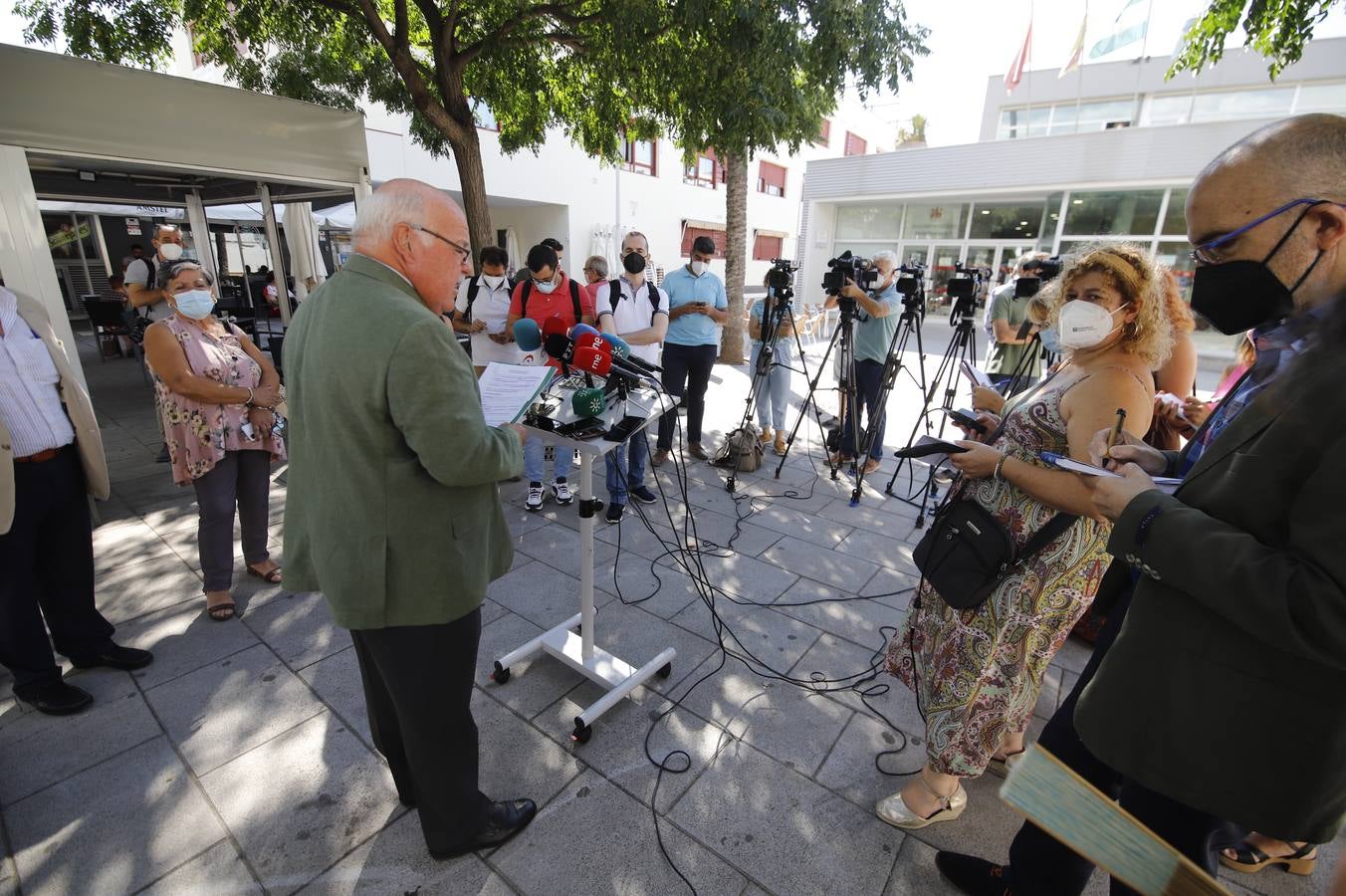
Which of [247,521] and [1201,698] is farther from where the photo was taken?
[247,521]

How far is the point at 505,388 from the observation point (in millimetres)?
1673

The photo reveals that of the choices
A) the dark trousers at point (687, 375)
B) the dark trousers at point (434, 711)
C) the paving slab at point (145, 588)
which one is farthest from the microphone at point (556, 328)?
the dark trousers at point (687, 375)

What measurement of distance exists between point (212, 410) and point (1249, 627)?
12.5ft

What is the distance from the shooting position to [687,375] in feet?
17.8

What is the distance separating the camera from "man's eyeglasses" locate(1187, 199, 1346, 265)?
101 centimetres

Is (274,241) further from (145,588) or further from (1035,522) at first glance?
(1035,522)

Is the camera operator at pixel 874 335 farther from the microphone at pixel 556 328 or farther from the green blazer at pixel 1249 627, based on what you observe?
the green blazer at pixel 1249 627

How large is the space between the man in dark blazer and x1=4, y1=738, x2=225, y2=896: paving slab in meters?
2.63

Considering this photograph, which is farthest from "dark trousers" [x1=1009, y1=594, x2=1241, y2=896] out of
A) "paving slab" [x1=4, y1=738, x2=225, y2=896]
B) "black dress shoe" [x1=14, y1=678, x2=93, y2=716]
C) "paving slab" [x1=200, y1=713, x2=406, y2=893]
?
"black dress shoe" [x1=14, y1=678, x2=93, y2=716]

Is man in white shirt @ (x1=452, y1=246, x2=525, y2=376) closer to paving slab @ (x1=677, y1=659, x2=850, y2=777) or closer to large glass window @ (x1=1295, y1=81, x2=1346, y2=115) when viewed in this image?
paving slab @ (x1=677, y1=659, x2=850, y2=777)

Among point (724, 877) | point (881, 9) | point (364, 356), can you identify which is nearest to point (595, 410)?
point (364, 356)

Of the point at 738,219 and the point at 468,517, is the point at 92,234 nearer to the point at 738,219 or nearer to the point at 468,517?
the point at 738,219

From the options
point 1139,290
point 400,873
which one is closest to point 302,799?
point 400,873

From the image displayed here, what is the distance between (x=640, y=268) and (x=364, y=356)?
3739 mm
